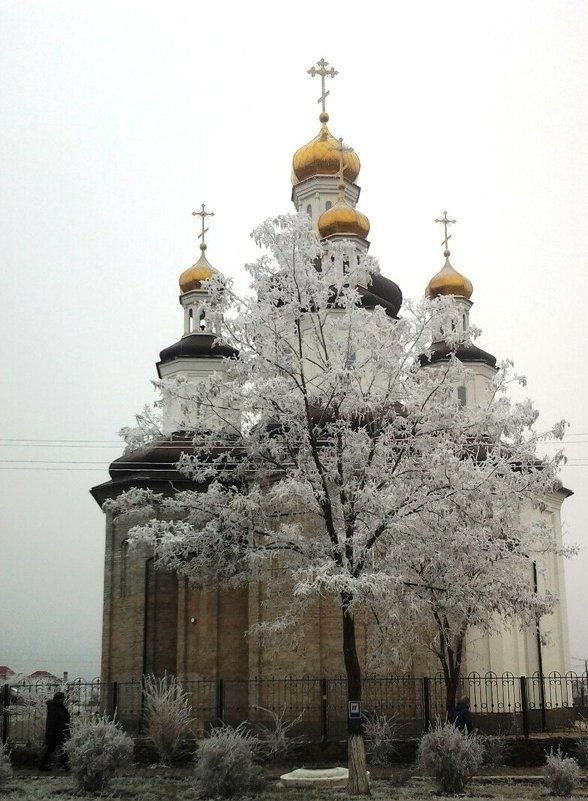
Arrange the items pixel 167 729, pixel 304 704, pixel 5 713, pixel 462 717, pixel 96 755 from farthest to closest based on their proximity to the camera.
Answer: pixel 304 704 < pixel 5 713 < pixel 167 729 < pixel 462 717 < pixel 96 755

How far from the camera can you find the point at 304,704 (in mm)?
21734

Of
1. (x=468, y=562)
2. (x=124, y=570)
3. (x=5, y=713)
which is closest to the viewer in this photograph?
(x=468, y=562)

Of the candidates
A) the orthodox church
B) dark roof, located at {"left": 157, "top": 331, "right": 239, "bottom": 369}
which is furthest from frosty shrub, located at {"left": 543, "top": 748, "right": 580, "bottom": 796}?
dark roof, located at {"left": 157, "top": 331, "right": 239, "bottom": 369}

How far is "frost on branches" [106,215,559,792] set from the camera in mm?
14961

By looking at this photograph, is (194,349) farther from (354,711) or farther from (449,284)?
(354,711)

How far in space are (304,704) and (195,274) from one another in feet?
55.6

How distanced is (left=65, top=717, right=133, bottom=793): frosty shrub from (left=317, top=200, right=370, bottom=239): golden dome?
16.7m

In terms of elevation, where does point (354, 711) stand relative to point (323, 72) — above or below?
below

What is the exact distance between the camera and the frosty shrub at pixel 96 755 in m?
14.4

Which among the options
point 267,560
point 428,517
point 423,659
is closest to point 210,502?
point 267,560

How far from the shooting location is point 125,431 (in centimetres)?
1598

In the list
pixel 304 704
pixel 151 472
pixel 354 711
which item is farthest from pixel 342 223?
pixel 354 711

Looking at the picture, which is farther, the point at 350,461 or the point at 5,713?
the point at 5,713

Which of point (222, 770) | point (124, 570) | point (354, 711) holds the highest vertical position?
point (124, 570)
